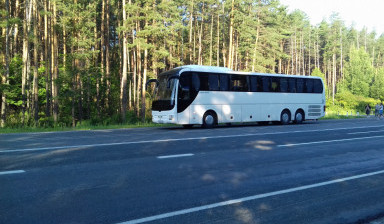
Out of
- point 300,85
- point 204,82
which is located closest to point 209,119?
point 204,82

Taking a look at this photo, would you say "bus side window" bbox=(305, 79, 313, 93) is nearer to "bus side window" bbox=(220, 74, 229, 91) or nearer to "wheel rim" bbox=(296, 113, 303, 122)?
"wheel rim" bbox=(296, 113, 303, 122)

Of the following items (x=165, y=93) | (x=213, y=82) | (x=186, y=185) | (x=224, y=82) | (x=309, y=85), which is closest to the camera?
(x=186, y=185)

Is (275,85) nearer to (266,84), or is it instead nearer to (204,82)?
(266,84)

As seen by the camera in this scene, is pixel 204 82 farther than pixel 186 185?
Yes

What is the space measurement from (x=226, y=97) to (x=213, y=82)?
137 cm

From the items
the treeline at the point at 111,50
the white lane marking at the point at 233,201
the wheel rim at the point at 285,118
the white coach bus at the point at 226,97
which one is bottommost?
the white lane marking at the point at 233,201

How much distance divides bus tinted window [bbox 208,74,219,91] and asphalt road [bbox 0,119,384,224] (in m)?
10.8

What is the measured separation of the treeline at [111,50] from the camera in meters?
28.9

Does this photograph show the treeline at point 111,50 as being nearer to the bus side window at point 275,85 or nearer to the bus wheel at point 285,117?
the bus side window at point 275,85

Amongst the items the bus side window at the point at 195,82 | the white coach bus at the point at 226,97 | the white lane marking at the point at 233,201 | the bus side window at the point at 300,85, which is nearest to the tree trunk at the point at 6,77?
the white coach bus at the point at 226,97

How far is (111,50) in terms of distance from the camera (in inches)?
1901

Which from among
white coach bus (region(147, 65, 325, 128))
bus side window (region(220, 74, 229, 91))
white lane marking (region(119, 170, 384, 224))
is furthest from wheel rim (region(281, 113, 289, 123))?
white lane marking (region(119, 170, 384, 224))

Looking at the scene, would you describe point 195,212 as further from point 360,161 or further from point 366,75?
point 366,75

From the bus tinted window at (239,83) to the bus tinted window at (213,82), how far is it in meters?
1.26
